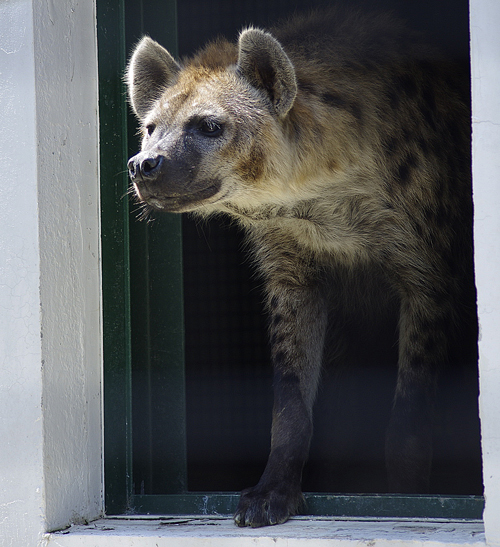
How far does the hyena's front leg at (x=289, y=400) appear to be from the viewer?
182 cm

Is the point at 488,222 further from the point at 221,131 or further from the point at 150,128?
the point at 150,128

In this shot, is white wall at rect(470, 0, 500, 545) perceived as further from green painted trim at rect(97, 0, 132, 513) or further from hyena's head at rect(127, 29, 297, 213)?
green painted trim at rect(97, 0, 132, 513)

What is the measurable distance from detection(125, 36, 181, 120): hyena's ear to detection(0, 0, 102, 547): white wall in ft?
0.73

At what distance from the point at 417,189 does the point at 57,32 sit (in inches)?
39.7

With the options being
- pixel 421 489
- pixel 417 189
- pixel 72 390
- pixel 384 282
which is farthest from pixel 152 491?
pixel 417 189

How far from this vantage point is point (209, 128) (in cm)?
193

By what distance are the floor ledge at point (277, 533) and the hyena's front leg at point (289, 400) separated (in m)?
0.05

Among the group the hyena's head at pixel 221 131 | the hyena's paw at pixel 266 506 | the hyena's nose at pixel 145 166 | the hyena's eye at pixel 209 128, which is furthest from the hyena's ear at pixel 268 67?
the hyena's paw at pixel 266 506

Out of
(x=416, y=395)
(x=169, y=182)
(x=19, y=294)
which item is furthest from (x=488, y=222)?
(x=19, y=294)

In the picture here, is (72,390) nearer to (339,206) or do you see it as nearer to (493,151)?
(339,206)

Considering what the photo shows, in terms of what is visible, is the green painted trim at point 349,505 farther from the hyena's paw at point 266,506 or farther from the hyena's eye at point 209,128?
the hyena's eye at point 209,128

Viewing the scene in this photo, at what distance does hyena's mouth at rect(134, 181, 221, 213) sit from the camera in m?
1.84

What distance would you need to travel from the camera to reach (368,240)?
2.22 metres

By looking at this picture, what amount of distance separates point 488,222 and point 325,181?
762mm
